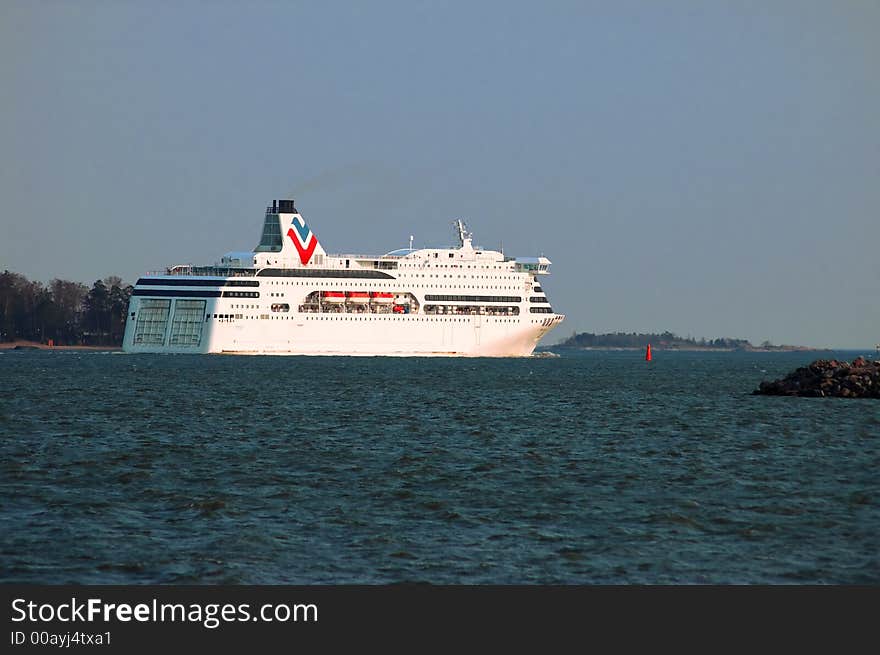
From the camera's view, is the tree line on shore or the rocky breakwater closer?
the rocky breakwater

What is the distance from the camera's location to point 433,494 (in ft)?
78.9

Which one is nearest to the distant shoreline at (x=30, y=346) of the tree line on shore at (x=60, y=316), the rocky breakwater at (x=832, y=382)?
the tree line on shore at (x=60, y=316)

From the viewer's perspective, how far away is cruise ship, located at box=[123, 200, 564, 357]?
110 m

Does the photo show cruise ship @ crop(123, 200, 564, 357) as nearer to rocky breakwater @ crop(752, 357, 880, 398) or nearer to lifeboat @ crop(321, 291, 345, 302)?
lifeboat @ crop(321, 291, 345, 302)

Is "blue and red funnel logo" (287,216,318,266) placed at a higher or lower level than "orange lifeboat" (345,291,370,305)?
higher

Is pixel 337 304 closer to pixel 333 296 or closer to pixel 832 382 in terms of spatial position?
pixel 333 296

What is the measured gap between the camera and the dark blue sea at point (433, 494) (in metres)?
17.5

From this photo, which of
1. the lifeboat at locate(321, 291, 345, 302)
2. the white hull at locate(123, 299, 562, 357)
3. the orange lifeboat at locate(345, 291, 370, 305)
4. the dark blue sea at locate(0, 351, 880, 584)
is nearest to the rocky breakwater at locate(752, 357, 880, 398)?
the dark blue sea at locate(0, 351, 880, 584)

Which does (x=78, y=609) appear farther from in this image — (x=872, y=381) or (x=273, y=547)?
(x=872, y=381)

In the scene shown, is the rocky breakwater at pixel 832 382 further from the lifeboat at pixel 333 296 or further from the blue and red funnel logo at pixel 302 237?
the blue and red funnel logo at pixel 302 237

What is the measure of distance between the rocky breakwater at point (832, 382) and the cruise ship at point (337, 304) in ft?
176

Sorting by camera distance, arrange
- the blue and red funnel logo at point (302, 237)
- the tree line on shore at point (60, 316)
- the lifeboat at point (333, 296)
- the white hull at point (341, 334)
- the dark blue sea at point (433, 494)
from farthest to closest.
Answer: the tree line on shore at point (60, 316)
the blue and red funnel logo at point (302, 237)
the lifeboat at point (333, 296)
the white hull at point (341, 334)
the dark blue sea at point (433, 494)

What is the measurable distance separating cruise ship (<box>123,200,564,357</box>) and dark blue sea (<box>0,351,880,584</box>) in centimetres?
6187

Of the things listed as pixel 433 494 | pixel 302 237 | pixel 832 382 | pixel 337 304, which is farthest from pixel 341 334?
pixel 433 494
